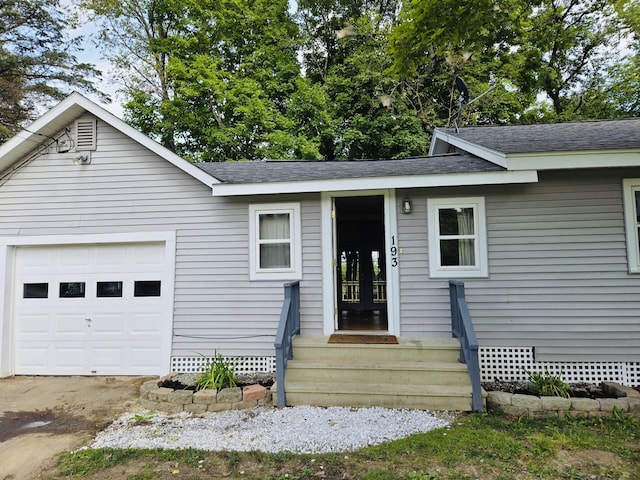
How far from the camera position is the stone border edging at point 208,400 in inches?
170

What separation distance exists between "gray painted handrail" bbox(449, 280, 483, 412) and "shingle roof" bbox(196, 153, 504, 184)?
5.67 feet

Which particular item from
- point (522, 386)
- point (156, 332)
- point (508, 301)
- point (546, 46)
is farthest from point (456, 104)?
point (156, 332)

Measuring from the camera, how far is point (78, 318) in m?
5.81

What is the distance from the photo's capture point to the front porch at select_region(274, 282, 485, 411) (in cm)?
417

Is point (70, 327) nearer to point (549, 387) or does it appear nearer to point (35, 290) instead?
point (35, 290)

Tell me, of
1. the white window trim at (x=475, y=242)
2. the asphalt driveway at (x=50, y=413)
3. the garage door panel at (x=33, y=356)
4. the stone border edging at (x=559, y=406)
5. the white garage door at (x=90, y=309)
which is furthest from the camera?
the garage door panel at (x=33, y=356)

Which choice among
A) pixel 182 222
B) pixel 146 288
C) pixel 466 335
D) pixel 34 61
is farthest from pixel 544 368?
pixel 34 61

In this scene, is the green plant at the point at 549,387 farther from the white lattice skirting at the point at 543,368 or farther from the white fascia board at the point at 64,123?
the white fascia board at the point at 64,123

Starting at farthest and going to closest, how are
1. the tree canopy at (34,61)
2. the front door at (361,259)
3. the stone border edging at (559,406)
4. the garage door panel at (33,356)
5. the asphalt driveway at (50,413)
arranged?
the tree canopy at (34,61) → the front door at (361,259) → the garage door panel at (33,356) → the stone border edging at (559,406) → the asphalt driveway at (50,413)

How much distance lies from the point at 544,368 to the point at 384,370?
2422 millimetres

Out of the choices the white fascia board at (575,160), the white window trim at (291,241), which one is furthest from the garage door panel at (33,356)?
the white fascia board at (575,160)

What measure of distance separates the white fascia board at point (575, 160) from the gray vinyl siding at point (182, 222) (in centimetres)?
290

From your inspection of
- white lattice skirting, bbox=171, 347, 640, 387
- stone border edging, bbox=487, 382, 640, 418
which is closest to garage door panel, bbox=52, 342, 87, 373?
stone border edging, bbox=487, 382, 640, 418

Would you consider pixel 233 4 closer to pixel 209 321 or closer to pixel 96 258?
pixel 96 258
